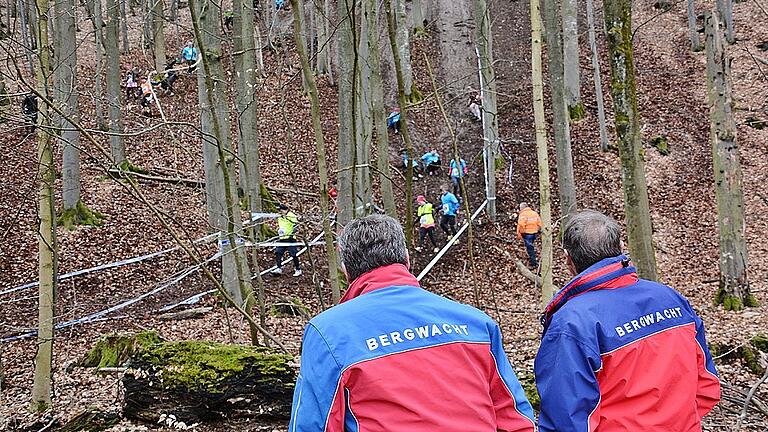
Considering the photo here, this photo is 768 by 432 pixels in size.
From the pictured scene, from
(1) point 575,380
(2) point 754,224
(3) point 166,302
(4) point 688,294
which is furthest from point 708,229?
(1) point 575,380

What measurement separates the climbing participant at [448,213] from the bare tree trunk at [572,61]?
18.9 ft

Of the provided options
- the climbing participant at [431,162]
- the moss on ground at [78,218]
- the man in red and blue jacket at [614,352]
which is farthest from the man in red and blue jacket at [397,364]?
the climbing participant at [431,162]

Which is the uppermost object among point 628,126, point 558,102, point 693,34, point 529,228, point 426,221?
point 693,34

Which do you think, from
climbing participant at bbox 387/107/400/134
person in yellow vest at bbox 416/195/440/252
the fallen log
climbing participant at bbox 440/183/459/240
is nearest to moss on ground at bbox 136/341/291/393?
the fallen log

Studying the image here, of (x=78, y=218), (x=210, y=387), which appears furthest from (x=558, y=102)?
(x=78, y=218)

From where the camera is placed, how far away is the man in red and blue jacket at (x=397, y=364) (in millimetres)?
1968

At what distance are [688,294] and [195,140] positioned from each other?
13139 mm

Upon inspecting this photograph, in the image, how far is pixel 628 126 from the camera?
5.55 m

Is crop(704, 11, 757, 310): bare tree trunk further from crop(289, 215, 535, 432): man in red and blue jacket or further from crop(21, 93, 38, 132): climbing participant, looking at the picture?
crop(289, 215, 535, 432): man in red and blue jacket

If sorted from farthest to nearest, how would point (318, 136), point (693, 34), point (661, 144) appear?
point (693, 34)
point (661, 144)
point (318, 136)

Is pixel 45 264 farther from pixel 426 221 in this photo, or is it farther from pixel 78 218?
pixel 426 221

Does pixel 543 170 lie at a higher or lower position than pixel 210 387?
higher

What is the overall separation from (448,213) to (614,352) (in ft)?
44.1

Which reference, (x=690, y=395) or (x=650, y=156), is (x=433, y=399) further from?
(x=650, y=156)
